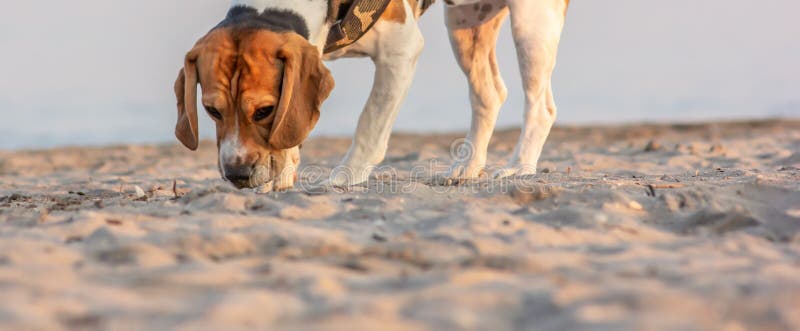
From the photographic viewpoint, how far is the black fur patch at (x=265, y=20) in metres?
4.08

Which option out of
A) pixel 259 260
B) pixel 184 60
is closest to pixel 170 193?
pixel 184 60

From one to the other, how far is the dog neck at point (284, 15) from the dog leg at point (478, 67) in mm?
1554

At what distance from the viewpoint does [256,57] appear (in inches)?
152

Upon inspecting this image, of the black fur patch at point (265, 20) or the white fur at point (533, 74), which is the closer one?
the black fur patch at point (265, 20)

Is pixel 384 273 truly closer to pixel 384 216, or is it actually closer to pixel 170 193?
pixel 384 216

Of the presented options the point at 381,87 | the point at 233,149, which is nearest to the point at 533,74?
the point at 381,87

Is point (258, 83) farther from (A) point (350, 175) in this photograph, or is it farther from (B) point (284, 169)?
(A) point (350, 175)

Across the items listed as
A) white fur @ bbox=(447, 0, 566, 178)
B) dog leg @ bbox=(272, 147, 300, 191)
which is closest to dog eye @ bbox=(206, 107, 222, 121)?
dog leg @ bbox=(272, 147, 300, 191)

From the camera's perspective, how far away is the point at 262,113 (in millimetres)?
3918

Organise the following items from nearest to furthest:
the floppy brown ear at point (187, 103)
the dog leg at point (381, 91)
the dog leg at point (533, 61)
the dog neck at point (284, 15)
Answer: the floppy brown ear at point (187, 103), the dog neck at point (284, 15), the dog leg at point (381, 91), the dog leg at point (533, 61)

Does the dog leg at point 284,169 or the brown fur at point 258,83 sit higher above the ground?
the brown fur at point 258,83

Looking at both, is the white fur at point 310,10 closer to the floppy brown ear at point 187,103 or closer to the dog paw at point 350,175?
the floppy brown ear at point 187,103

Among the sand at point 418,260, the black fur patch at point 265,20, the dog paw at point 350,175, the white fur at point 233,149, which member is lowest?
the sand at point 418,260

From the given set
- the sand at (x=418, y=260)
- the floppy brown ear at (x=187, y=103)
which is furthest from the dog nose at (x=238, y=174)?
the floppy brown ear at (x=187, y=103)
